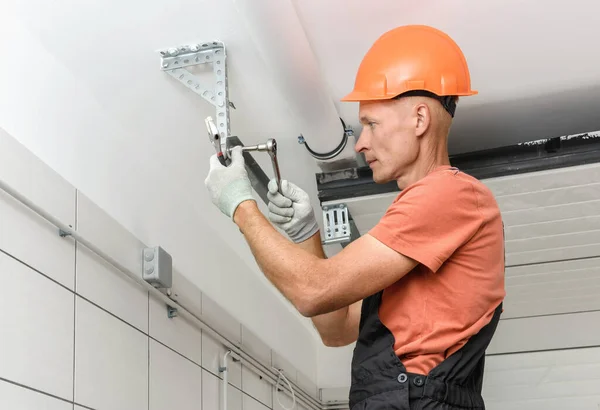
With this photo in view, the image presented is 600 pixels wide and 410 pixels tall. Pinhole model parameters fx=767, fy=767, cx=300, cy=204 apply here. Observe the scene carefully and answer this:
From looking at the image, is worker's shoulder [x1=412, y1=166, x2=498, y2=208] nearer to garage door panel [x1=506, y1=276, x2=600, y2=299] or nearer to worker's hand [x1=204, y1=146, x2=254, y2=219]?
worker's hand [x1=204, y1=146, x2=254, y2=219]

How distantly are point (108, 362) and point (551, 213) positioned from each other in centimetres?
175

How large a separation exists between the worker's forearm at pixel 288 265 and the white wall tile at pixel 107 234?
0.54 meters

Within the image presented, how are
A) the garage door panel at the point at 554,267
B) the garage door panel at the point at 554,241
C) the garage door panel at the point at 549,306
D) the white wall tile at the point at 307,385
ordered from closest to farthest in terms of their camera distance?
1. the garage door panel at the point at 554,241
2. the garage door panel at the point at 554,267
3. the white wall tile at the point at 307,385
4. the garage door panel at the point at 549,306

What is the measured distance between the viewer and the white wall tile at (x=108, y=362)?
1.88m

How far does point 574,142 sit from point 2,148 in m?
1.74

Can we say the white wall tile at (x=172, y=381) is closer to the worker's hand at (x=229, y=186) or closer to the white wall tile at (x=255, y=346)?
the white wall tile at (x=255, y=346)

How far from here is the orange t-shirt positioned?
1.52 metres

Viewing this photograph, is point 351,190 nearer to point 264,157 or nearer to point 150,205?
point 264,157

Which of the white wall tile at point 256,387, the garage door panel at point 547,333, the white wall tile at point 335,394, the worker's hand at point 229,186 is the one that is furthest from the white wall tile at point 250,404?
the garage door panel at point 547,333

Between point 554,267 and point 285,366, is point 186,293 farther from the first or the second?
point 554,267

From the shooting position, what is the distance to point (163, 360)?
7.67ft

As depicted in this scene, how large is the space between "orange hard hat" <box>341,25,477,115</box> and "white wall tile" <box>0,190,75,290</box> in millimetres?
777

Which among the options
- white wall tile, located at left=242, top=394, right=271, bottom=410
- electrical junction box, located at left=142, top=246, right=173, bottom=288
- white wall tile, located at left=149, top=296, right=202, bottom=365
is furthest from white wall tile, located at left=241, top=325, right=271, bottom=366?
electrical junction box, located at left=142, top=246, right=173, bottom=288

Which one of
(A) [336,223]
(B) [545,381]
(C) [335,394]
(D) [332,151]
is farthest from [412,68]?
(B) [545,381]
